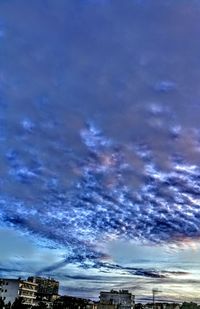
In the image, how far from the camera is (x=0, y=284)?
13075 cm

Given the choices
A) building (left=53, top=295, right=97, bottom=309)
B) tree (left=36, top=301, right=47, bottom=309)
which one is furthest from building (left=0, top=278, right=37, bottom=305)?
building (left=53, top=295, right=97, bottom=309)

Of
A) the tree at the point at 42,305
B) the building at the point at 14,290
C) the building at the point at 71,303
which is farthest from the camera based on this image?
the building at the point at 71,303

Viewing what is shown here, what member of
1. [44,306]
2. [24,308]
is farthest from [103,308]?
[24,308]

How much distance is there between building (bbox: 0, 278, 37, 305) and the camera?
424 feet

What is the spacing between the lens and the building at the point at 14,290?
424 ft

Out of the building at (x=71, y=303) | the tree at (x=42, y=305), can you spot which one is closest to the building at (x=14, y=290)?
the tree at (x=42, y=305)

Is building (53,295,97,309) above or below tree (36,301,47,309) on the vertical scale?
above

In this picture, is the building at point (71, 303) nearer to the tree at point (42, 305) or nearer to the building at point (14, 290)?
the tree at point (42, 305)

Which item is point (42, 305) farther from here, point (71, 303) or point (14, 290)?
point (71, 303)

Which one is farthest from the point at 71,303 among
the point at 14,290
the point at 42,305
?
the point at 14,290

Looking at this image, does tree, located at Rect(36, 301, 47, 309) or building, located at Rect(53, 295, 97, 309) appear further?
building, located at Rect(53, 295, 97, 309)

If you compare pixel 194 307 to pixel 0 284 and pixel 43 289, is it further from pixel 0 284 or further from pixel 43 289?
pixel 0 284

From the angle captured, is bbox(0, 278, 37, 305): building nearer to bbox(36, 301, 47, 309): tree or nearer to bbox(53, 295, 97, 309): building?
bbox(36, 301, 47, 309): tree

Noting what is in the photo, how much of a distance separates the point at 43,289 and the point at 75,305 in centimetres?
2573
